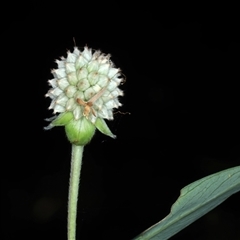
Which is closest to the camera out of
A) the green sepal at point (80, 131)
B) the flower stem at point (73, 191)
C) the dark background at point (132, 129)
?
the flower stem at point (73, 191)

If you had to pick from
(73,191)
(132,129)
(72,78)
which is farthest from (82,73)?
(132,129)

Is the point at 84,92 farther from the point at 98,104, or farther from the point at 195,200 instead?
the point at 195,200

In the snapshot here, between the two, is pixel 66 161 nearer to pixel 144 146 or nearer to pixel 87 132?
pixel 144 146

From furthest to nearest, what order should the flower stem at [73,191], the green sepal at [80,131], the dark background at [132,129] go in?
the dark background at [132,129]
the green sepal at [80,131]
the flower stem at [73,191]

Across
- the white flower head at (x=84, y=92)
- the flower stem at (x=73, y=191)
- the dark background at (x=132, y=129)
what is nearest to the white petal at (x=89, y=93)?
the white flower head at (x=84, y=92)

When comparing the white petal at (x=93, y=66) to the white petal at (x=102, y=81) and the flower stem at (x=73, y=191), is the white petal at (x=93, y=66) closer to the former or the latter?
the white petal at (x=102, y=81)

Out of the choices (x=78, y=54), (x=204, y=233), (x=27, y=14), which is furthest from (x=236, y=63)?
(x=78, y=54)

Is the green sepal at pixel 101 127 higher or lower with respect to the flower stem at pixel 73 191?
higher

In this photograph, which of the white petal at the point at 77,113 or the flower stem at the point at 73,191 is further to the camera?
the white petal at the point at 77,113
